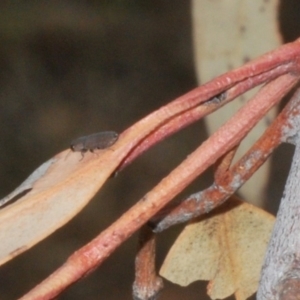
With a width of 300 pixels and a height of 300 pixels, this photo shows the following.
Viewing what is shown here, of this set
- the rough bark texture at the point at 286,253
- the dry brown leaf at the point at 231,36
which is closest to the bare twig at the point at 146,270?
the rough bark texture at the point at 286,253

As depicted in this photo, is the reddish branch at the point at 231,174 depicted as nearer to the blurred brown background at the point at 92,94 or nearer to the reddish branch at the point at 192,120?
the reddish branch at the point at 192,120

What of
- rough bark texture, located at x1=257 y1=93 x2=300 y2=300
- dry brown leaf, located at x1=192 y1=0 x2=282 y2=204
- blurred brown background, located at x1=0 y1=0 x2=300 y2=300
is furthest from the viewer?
blurred brown background, located at x1=0 y1=0 x2=300 y2=300

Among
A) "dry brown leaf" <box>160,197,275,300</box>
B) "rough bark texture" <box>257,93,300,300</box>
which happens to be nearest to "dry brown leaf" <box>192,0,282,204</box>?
"dry brown leaf" <box>160,197,275,300</box>

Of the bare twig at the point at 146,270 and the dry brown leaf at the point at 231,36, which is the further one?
the dry brown leaf at the point at 231,36

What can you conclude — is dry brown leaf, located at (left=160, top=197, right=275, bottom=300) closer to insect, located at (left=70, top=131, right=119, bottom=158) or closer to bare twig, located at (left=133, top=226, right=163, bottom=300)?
bare twig, located at (left=133, top=226, right=163, bottom=300)

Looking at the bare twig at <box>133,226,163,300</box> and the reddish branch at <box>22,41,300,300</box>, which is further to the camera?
the bare twig at <box>133,226,163,300</box>

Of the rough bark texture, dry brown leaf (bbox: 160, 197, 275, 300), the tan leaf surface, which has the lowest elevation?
dry brown leaf (bbox: 160, 197, 275, 300)

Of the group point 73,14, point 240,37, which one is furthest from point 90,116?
point 240,37
